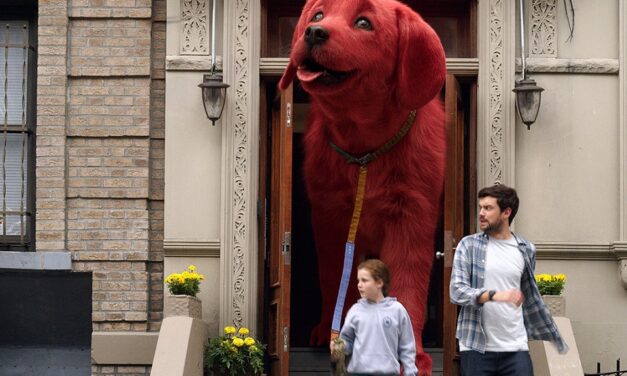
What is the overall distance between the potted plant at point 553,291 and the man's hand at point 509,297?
2.67 meters

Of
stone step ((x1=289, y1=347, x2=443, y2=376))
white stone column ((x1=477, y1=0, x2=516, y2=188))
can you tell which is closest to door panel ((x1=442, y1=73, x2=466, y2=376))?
white stone column ((x1=477, y1=0, x2=516, y2=188))

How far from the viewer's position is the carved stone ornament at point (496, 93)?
11.1m

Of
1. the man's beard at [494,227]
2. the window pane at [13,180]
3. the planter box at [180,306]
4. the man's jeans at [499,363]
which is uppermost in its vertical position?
the window pane at [13,180]

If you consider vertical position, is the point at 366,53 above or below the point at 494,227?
above

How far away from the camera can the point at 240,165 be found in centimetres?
1116

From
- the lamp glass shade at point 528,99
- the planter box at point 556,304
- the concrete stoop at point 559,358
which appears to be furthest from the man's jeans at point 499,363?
the lamp glass shade at point 528,99

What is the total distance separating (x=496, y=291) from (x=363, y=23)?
8.51ft

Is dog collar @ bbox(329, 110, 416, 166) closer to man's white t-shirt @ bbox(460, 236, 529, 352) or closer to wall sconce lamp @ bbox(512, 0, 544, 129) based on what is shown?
wall sconce lamp @ bbox(512, 0, 544, 129)

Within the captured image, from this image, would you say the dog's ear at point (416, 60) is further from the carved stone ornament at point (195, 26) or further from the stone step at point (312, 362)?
the stone step at point (312, 362)

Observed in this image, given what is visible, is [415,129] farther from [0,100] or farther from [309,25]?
[0,100]

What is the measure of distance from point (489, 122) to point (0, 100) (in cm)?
380

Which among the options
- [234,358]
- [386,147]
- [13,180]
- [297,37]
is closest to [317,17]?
[297,37]

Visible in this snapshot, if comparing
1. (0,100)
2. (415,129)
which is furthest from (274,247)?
(0,100)

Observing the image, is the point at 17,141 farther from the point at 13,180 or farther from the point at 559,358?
the point at 559,358
